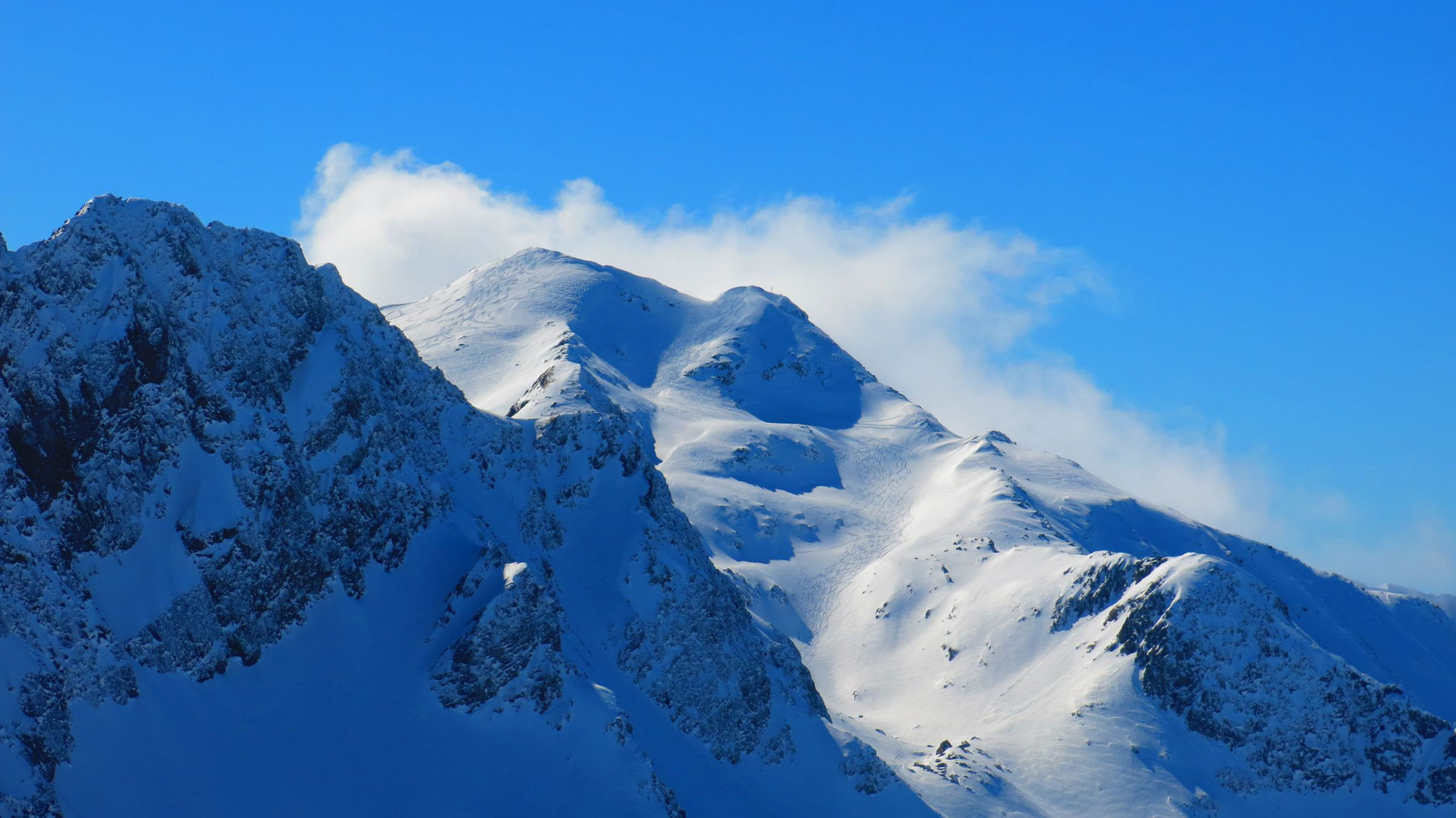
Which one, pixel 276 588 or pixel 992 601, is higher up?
pixel 992 601

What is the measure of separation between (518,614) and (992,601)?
66.4m

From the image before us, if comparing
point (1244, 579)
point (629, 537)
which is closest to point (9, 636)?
point (629, 537)

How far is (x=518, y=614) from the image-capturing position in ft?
276

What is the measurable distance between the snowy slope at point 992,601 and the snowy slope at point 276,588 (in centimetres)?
2068

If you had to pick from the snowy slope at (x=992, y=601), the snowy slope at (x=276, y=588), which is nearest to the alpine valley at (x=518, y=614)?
the snowy slope at (x=276, y=588)

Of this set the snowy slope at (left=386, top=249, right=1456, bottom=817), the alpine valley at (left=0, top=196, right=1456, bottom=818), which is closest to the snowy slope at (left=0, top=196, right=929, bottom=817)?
the alpine valley at (left=0, top=196, right=1456, bottom=818)

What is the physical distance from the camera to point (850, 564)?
15012 cm

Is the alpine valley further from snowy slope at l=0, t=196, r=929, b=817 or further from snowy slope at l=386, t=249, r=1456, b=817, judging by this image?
snowy slope at l=386, t=249, r=1456, b=817

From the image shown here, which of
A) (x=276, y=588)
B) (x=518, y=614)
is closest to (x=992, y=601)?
(x=518, y=614)

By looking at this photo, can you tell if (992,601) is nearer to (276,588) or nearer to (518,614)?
(518,614)

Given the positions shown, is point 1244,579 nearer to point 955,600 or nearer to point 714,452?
point 955,600

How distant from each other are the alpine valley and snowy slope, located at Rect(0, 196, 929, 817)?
0.70ft

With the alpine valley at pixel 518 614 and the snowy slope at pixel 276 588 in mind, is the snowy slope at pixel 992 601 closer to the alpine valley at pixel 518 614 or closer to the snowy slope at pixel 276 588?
the alpine valley at pixel 518 614

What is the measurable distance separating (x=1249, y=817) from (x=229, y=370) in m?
87.9
